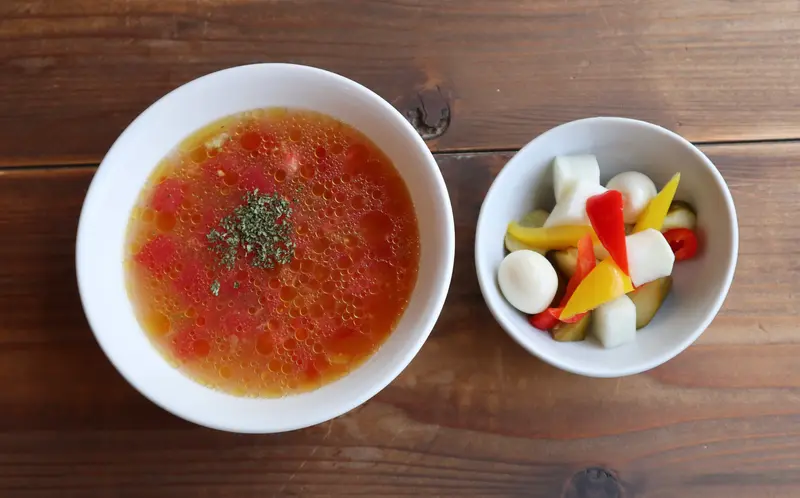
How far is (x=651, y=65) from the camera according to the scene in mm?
1200

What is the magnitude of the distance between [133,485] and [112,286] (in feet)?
1.24

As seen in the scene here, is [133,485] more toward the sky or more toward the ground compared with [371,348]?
more toward the ground

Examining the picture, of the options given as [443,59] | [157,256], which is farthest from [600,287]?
[157,256]

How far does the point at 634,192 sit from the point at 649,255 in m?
0.12

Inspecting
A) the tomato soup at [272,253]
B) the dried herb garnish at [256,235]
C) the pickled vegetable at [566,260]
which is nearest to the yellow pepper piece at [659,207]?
the pickled vegetable at [566,260]

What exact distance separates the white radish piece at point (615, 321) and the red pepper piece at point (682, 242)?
0.14 metres

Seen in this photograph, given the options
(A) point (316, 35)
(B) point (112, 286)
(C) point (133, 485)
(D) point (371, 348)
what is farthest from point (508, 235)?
(C) point (133, 485)

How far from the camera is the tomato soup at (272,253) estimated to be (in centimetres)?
104

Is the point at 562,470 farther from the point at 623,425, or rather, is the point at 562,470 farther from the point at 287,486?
the point at 287,486

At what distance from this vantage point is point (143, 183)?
1.06 metres

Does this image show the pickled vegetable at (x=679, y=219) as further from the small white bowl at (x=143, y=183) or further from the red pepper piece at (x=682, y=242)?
the small white bowl at (x=143, y=183)

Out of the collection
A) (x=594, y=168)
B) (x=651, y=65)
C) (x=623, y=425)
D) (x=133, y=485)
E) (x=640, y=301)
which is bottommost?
(x=133, y=485)

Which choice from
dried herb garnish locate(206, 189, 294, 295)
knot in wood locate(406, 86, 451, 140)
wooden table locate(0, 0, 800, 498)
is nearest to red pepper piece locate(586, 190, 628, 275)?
wooden table locate(0, 0, 800, 498)

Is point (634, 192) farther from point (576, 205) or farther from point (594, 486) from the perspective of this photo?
point (594, 486)
